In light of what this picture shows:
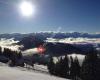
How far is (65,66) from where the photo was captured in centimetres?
16875

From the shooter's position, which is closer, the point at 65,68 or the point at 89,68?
the point at 89,68

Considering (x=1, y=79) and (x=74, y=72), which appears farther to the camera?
(x=74, y=72)

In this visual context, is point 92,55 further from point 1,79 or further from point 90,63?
point 1,79

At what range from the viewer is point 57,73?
165875 millimetres

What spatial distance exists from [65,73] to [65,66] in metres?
6.08

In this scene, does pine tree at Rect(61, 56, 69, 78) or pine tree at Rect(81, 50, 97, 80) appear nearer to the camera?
pine tree at Rect(81, 50, 97, 80)

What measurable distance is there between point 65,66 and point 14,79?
85042 millimetres

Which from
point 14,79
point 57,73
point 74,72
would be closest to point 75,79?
point 74,72

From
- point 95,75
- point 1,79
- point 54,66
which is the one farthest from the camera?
point 54,66

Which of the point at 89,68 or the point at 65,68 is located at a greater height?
the point at 89,68

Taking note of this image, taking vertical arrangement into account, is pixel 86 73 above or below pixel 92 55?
below

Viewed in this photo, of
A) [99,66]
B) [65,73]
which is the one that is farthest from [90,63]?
[65,73]

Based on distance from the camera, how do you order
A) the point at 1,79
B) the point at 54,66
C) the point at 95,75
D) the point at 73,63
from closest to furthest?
the point at 1,79
the point at 95,75
the point at 73,63
the point at 54,66

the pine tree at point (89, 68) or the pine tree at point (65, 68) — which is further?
the pine tree at point (65, 68)
